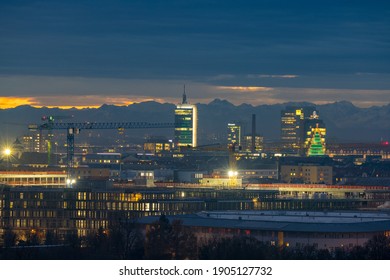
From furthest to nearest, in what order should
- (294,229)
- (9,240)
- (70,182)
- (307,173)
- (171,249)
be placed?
1. (307,173)
2. (70,182)
3. (9,240)
4. (294,229)
5. (171,249)

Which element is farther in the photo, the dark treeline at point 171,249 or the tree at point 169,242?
the dark treeline at point 171,249

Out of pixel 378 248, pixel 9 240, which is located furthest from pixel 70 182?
pixel 378 248

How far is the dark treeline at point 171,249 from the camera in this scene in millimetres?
63094

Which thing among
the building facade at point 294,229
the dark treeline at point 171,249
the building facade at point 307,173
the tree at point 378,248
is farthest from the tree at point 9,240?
the building facade at point 307,173

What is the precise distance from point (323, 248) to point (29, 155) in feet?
356

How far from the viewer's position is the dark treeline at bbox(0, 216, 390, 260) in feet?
207

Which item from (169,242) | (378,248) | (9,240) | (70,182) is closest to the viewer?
(169,242)

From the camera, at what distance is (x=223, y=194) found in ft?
371

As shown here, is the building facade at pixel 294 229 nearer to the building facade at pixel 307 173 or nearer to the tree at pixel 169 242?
the tree at pixel 169 242

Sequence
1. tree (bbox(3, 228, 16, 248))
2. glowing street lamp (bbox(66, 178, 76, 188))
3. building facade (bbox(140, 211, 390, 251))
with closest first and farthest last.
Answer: building facade (bbox(140, 211, 390, 251)) < tree (bbox(3, 228, 16, 248)) < glowing street lamp (bbox(66, 178, 76, 188))

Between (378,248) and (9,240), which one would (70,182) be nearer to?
(9,240)

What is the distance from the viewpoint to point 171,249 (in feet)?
209

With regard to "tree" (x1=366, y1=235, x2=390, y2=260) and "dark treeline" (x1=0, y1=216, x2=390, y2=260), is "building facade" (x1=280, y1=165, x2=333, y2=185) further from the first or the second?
"tree" (x1=366, y1=235, x2=390, y2=260)

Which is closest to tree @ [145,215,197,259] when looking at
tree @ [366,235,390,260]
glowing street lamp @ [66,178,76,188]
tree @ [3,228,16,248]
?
tree @ [3,228,16,248]
